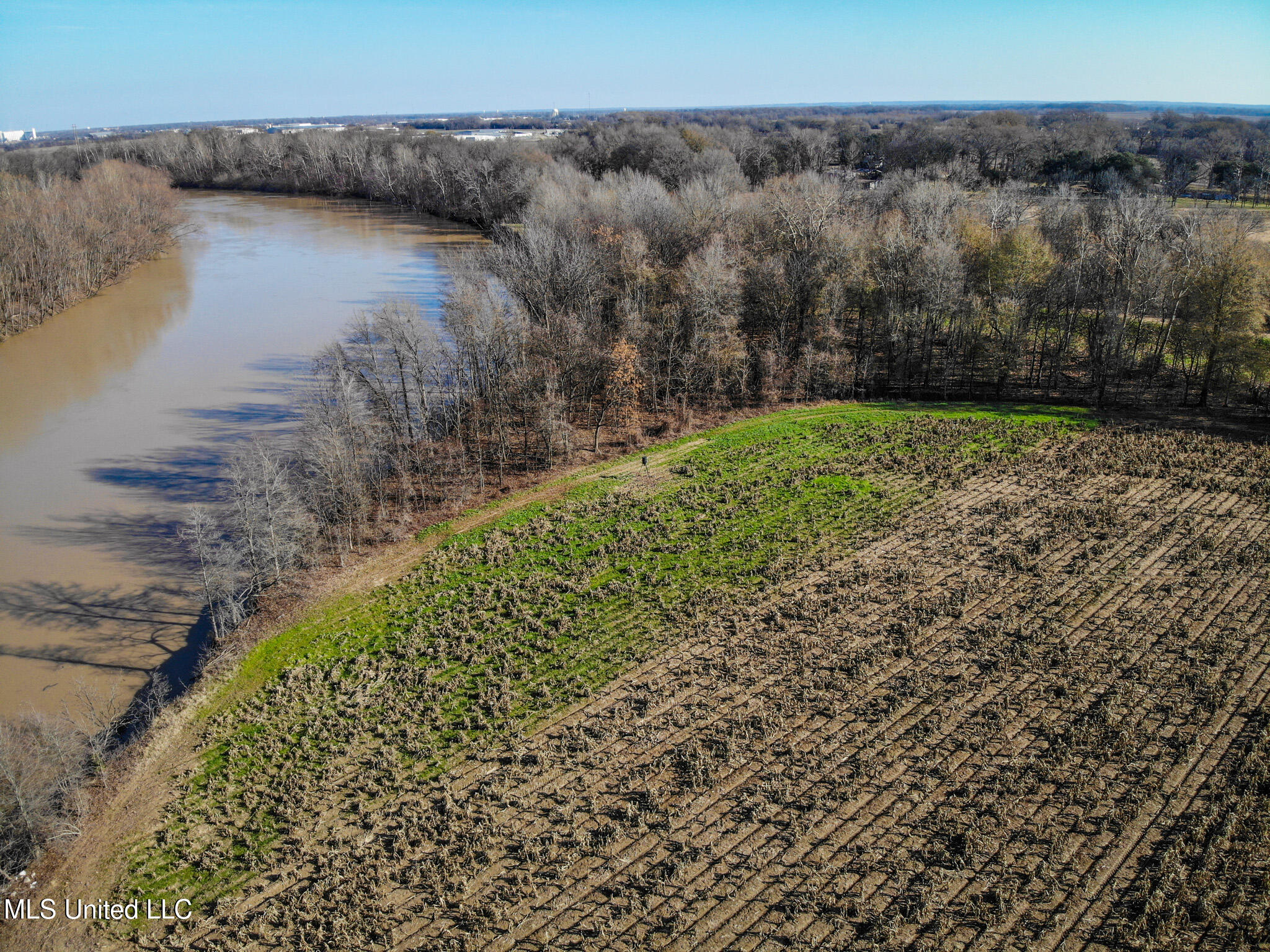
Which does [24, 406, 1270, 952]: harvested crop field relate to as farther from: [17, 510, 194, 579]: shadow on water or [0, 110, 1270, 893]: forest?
[17, 510, 194, 579]: shadow on water

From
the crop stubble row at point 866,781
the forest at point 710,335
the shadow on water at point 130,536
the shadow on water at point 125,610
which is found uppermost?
the forest at point 710,335

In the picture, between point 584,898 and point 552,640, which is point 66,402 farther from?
point 584,898

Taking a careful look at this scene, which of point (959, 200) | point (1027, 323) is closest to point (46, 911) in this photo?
point (1027, 323)

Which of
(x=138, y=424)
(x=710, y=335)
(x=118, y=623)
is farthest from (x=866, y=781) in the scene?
(x=138, y=424)

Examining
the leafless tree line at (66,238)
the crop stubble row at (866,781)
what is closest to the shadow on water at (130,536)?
the crop stubble row at (866,781)

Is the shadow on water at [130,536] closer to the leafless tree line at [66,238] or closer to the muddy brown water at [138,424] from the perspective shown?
the muddy brown water at [138,424]

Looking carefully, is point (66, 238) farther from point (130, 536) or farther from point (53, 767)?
point (53, 767)
